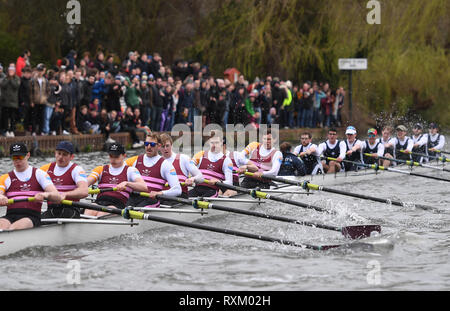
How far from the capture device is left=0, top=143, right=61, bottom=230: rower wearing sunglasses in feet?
33.9

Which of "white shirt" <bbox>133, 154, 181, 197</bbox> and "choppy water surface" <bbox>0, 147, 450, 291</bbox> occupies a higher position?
"white shirt" <bbox>133, 154, 181, 197</bbox>

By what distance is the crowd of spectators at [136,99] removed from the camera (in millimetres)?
19703

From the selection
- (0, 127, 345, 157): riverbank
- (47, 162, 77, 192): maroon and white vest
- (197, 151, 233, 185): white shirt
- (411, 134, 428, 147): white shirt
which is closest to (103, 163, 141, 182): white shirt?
(47, 162, 77, 192): maroon and white vest

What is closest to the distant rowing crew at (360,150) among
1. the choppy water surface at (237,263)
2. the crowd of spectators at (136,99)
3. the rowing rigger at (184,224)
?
the crowd of spectators at (136,99)

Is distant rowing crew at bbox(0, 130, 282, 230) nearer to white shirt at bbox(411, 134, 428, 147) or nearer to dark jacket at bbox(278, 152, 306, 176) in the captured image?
dark jacket at bbox(278, 152, 306, 176)

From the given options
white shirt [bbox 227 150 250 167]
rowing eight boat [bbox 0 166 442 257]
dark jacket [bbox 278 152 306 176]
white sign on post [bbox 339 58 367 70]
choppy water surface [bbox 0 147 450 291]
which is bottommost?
choppy water surface [bbox 0 147 450 291]

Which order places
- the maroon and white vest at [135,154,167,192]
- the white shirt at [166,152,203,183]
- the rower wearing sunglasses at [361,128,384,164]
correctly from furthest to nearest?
the rower wearing sunglasses at [361,128,384,164], the white shirt at [166,152,203,183], the maroon and white vest at [135,154,167,192]

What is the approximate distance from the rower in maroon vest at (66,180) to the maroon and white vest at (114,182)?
2.61 ft

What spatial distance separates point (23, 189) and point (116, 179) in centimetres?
165

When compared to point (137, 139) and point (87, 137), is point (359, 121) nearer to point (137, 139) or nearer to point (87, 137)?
point (137, 139)

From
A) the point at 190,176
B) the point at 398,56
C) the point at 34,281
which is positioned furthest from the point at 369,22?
the point at 34,281

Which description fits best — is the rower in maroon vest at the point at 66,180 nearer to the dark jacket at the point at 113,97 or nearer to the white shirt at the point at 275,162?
the white shirt at the point at 275,162

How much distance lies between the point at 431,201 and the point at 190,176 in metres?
5.57

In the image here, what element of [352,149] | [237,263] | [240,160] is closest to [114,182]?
[237,263]
